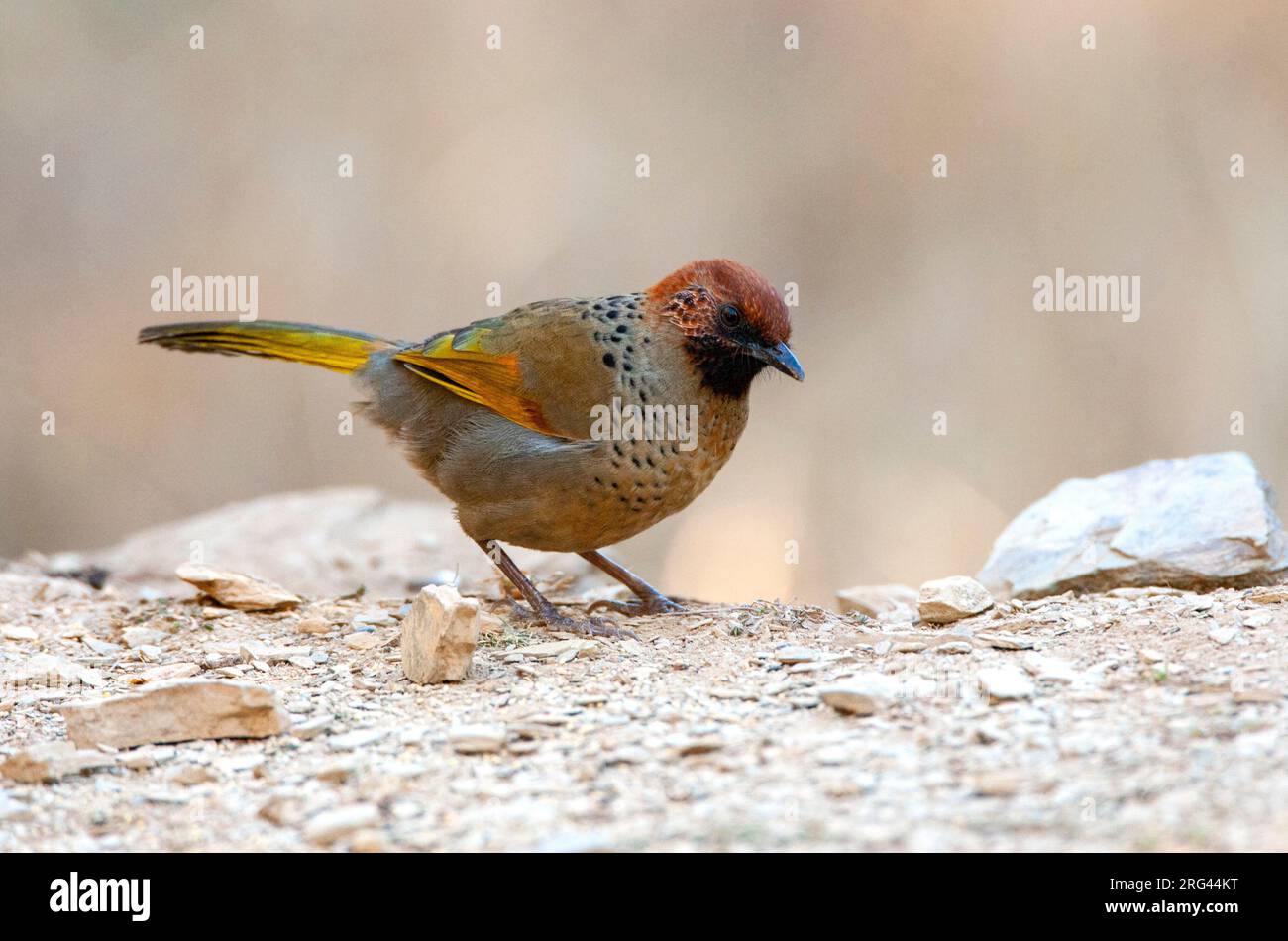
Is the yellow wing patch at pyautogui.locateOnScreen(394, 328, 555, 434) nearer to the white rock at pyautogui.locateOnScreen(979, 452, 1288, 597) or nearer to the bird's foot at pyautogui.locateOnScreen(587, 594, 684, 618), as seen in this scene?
the bird's foot at pyautogui.locateOnScreen(587, 594, 684, 618)

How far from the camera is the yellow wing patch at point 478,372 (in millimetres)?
5305

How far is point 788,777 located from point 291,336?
12.2 feet

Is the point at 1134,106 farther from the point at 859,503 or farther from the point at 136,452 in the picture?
the point at 136,452

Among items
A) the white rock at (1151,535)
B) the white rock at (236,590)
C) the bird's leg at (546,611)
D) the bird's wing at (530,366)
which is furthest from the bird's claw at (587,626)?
the white rock at (1151,535)

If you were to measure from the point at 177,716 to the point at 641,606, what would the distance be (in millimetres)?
2382

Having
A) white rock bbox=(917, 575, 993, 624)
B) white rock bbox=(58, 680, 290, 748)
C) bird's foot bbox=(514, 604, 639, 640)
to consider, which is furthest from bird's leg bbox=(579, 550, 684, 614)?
white rock bbox=(58, 680, 290, 748)

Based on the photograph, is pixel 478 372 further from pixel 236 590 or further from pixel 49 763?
pixel 49 763

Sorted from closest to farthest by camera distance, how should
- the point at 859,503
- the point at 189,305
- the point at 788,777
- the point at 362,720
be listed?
the point at 788,777 → the point at 362,720 → the point at 859,503 → the point at 189,305

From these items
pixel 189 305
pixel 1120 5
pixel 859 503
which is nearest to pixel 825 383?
pixel 859 503

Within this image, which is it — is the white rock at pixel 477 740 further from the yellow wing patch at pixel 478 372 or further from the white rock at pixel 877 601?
the white rock at pixel 877 601

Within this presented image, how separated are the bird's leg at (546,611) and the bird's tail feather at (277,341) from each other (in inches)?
46.2

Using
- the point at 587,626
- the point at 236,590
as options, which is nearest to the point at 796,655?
the point at 587,626

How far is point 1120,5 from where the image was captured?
11.7 metres

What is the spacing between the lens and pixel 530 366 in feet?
17.6
